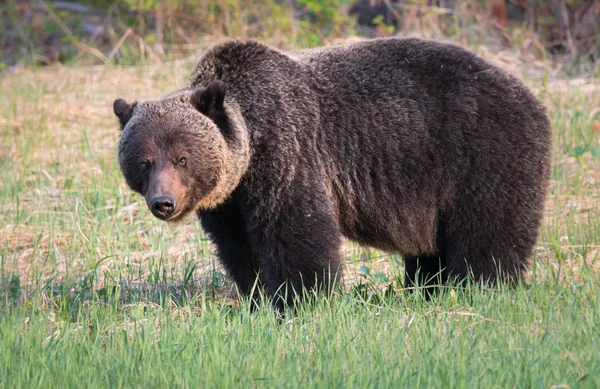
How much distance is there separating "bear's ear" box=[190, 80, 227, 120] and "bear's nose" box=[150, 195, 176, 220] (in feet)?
2.24

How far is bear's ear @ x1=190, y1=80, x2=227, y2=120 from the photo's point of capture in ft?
19.1

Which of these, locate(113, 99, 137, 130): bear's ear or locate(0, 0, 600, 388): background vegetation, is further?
locate(113, 99, 137, 130): bear's ear

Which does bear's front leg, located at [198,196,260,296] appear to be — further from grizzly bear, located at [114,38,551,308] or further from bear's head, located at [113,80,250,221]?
bear's head, located at [113,80,250,221]

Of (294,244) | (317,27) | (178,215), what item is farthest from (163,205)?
(317,27)

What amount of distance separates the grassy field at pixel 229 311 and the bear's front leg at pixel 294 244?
183 mm

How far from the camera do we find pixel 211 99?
5.86m

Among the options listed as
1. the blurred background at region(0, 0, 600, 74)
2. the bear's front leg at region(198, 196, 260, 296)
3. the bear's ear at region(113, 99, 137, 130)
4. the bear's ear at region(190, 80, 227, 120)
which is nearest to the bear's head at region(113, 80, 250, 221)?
the bear's ear at region(190, 80, 227, 120)

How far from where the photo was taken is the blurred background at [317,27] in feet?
45.4

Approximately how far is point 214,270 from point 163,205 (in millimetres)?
1612

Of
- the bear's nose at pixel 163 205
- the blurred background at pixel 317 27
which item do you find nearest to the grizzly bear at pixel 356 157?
the bear's nose at pixel 163 205

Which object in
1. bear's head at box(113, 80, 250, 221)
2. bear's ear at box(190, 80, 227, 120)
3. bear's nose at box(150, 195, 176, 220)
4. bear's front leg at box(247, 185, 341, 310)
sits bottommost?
bear's front leg at box(247, 185, 341, 310)

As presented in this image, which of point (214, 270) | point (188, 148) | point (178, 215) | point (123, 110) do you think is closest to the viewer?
point (188, 148)

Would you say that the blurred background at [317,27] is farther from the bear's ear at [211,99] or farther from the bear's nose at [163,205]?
the bear's nose at [163,205]

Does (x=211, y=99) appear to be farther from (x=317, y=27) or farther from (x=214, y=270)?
(x=317, y=27)
